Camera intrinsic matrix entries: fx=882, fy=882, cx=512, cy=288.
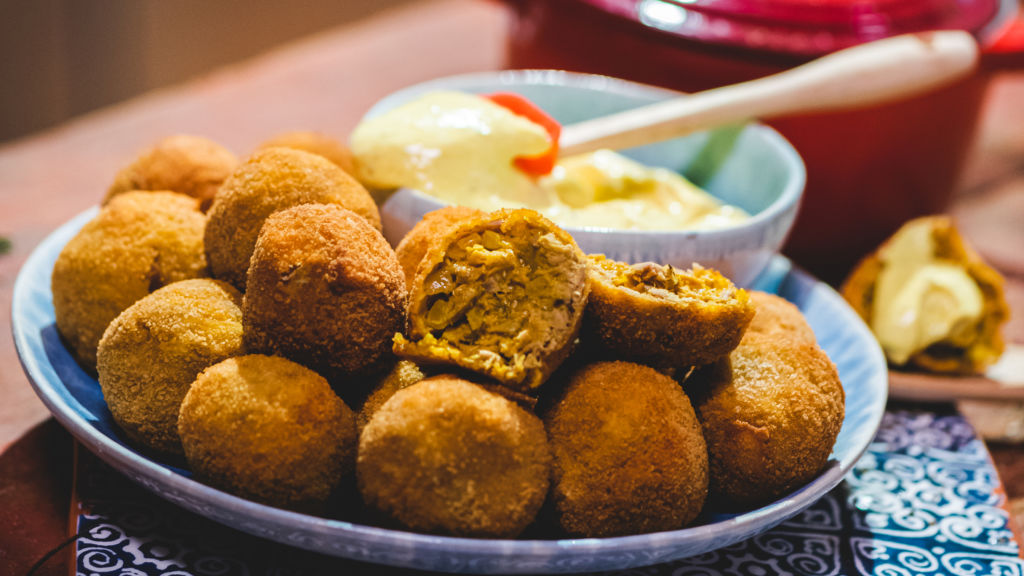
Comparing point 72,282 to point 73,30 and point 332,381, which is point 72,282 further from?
point 73,30

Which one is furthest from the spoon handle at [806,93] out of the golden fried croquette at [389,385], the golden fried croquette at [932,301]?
the golden fried croquette at [389,385]

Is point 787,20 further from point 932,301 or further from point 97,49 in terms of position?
point 97,49

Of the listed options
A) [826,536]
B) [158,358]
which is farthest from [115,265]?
[826,536]

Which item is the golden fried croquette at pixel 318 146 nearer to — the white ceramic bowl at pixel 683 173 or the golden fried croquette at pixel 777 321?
the white ceramic bowl at pixel 683 173

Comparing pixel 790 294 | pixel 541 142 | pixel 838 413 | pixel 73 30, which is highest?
pixel 541 142

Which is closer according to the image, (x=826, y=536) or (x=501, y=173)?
(x=826, y=536)

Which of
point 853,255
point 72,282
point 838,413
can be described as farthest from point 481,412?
point 853,255
